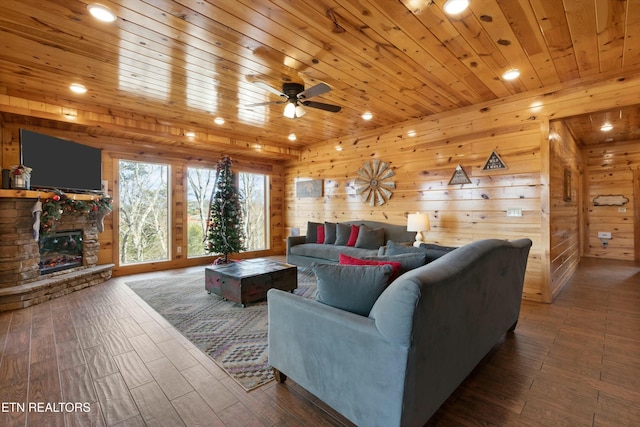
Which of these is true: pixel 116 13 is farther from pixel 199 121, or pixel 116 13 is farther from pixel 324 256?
pixel 324 256

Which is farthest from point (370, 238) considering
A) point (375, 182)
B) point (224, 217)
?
point (224, 217)

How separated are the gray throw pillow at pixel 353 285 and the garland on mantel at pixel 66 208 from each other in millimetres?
4202

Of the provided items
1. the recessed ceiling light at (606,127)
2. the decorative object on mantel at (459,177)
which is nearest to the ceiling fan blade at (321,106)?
the decorative object on mantel at (459,177)

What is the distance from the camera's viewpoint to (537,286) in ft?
12.0

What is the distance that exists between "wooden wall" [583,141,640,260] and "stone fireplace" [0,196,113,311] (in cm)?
991

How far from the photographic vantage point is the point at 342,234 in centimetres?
534

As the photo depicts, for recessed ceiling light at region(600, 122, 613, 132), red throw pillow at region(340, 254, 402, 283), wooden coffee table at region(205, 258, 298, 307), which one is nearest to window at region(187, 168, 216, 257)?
wooden coffee table at region(205, 258, 298, 307)

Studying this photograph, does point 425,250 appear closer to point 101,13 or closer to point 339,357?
point 339,357

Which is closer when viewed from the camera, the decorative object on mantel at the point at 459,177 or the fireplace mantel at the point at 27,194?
the fireplace mantel at the point at 27,194

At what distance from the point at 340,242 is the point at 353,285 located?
366 centimetres

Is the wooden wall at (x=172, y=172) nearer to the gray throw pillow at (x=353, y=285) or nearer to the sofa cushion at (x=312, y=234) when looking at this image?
the sofa cushion at (x=312, y=234)

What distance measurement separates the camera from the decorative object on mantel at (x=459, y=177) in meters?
4.20

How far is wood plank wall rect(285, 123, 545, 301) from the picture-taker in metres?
3.68

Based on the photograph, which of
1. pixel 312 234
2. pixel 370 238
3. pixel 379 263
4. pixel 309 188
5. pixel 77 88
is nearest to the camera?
pixel 379 263
